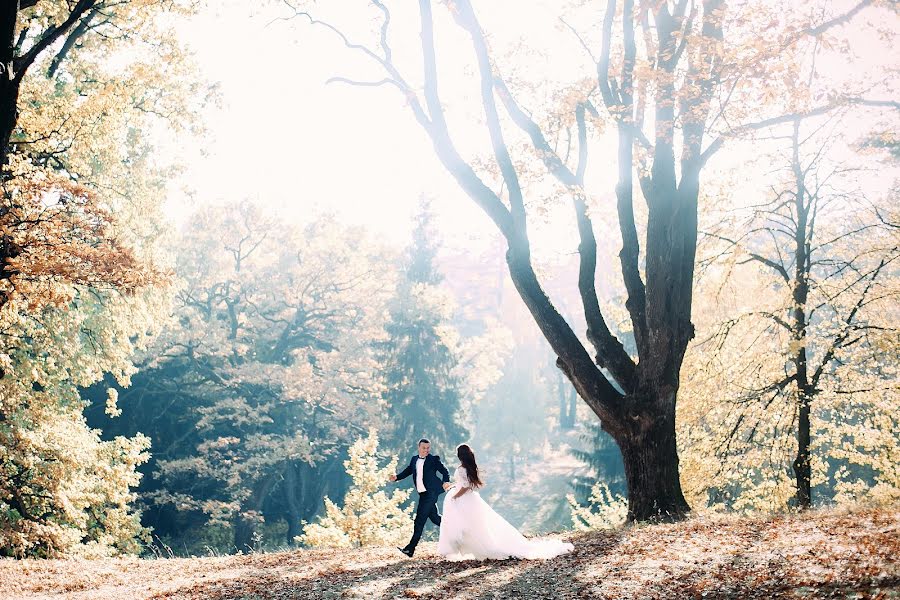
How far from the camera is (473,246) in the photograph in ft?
221

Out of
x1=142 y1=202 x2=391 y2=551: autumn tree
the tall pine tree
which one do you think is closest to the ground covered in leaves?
x1=142 y1=202 x2=391 y2=551: autumn tree

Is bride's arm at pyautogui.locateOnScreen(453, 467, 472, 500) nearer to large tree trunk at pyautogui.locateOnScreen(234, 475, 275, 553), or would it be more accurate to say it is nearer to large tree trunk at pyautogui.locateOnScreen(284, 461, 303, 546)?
large tree trunk at pyautogui.locateOnScreen(234, 475, 275, 553)

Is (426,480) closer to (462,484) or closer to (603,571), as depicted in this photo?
(462,484)

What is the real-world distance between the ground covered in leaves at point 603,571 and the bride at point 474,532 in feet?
0.85

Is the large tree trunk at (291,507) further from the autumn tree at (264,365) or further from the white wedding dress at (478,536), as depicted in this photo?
the white wedding dress at (478,536)

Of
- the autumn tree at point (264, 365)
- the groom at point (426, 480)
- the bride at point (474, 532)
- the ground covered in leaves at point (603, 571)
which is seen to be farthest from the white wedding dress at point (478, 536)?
the autumn tree at point (264, 365)

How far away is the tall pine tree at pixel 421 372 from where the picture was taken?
38406mm

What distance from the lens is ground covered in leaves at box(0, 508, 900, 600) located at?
5906 millimetres

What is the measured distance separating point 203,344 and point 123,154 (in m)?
14.4

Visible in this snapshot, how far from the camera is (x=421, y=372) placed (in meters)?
39.0

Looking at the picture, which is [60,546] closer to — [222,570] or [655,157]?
[222,570]

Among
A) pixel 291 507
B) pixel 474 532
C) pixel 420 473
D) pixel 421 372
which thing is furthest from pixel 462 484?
pixel 421 372

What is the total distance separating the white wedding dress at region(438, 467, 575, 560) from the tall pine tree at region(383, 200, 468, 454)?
93.5ft

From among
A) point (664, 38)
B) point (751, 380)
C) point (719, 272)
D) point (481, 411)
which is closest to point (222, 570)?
point (664, 38)
